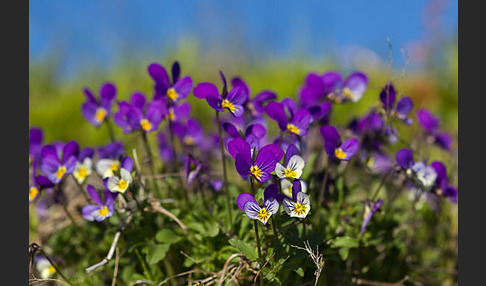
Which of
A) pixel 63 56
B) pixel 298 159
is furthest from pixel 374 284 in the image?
pixel 63 56

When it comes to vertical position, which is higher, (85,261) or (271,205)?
(271,205)

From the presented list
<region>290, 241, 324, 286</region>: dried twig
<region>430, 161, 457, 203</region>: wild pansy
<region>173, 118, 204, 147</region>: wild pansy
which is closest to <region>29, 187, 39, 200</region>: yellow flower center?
<region>173, 118, 204, 147</region>: wild pansy

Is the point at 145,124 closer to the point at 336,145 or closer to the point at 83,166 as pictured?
the point at 83,166

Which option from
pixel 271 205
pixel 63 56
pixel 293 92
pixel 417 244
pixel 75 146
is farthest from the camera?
pixel 63 56

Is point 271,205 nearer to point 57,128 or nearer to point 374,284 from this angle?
point 374,284

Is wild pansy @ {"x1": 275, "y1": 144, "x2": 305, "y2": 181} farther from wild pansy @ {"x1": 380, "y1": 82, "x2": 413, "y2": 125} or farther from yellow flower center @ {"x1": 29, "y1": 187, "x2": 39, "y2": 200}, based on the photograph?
yellow flower center @ {"x1": 29, "y1": 187, "x2": 39, "y2": 200}

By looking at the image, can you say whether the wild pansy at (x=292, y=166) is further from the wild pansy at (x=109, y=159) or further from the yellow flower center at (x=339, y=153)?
the wild pansy at (x=109, y=159)

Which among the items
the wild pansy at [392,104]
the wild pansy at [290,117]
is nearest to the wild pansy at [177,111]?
the wild pansy at [290,117]
